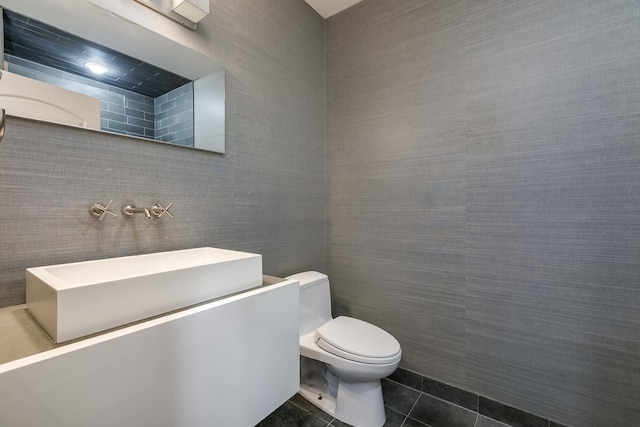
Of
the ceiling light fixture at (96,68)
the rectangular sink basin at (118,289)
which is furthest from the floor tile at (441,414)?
the ceiling light fixture at (96,68)

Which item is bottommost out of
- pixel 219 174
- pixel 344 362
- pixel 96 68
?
pixel 344 362

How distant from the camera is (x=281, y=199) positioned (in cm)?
176

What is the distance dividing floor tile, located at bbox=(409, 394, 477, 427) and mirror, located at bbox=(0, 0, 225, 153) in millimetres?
1756

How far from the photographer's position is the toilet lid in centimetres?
133

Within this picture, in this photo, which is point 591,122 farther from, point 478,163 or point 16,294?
point 16,294

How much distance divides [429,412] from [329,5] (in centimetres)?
264

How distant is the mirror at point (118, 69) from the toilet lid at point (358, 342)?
1.12 metres

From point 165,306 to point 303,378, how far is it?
4.01 ft

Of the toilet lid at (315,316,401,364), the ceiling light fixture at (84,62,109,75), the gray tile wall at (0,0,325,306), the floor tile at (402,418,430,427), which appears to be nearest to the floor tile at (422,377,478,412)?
the floor tile at (402,418,430,427)

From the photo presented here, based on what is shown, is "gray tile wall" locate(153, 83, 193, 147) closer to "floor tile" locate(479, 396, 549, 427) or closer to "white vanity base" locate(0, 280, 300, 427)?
"white vanity base" locate(0, 280, 300, 427)

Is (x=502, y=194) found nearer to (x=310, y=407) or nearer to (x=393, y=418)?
(x=393, y=418)

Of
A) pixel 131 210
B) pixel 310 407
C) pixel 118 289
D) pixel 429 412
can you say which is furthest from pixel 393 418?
pixel 131 210

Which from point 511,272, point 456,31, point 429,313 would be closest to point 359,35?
point 456,31

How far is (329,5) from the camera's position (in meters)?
1.97
